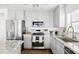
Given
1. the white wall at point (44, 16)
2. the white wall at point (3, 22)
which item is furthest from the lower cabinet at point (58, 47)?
the white wall at point (3, 22)

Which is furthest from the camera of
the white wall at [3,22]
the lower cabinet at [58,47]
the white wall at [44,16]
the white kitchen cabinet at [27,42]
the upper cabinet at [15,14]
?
the white wall at [44,16]

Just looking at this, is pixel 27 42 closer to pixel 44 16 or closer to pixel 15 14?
pixel 15 14

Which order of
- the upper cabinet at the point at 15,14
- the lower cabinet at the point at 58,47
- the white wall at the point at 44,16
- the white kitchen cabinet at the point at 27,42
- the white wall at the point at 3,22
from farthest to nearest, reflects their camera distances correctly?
the white wall at the point at 44,16, the upper cabinet at the point at 15,14, the white wall at the point at 3,22, the white kitchen cabinet at the point at 27,42, the lower cabinet at the point at 58,47

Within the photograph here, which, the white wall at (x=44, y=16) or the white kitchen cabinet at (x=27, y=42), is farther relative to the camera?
the white wall at (x=44, y=16)

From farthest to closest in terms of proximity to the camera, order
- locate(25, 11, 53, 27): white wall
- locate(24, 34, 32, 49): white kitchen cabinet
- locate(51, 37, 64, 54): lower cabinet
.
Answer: locate(25, 11, 53, 27): white wall
locate(24, 34, 32, 49): white kitchen cabinet
locate(51, 37, 64, 54): lower cabinet

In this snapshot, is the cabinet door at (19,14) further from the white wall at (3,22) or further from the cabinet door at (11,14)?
the white wall at (3,22)

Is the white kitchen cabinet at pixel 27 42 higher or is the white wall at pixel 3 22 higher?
the white wall at pixel 3 22

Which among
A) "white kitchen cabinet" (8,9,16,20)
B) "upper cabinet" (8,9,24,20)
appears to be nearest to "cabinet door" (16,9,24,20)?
"upper cabinet" (8,9,24,20)

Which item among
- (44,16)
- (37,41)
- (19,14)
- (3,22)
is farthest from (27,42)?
(44,16)

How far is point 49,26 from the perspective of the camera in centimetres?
722

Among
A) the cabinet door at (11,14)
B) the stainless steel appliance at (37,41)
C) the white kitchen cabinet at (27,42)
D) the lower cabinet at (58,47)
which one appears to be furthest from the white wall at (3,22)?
the lower cabinet at (58,47)

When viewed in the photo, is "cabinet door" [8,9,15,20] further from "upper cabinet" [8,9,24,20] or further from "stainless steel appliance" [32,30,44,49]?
"stainless steel appliance" [32,30,44,49]
